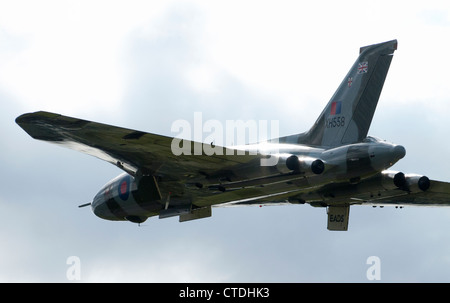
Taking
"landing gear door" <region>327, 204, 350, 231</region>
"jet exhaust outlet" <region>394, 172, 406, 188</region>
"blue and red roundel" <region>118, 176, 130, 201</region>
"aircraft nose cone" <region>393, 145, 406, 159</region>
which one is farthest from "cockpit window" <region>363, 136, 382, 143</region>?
"blue and red roundel" <region>118, 176, 130, 201</region>

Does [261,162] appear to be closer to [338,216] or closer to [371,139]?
[371,139]

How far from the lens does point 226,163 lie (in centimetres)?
4172

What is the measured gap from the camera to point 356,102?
4338 centimetres

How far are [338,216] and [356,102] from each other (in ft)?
28.2

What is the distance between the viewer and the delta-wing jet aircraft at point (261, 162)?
132 feet

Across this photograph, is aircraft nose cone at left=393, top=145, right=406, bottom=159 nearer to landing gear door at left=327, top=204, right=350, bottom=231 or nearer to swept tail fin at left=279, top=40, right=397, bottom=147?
swept tail fin at left=279, top=40, right=397, bottom=147

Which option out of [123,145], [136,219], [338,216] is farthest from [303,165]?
[136,219]

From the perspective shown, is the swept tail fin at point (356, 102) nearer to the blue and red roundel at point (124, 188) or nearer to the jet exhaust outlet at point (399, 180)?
the jet exhaust outlet at point (399, 180)
